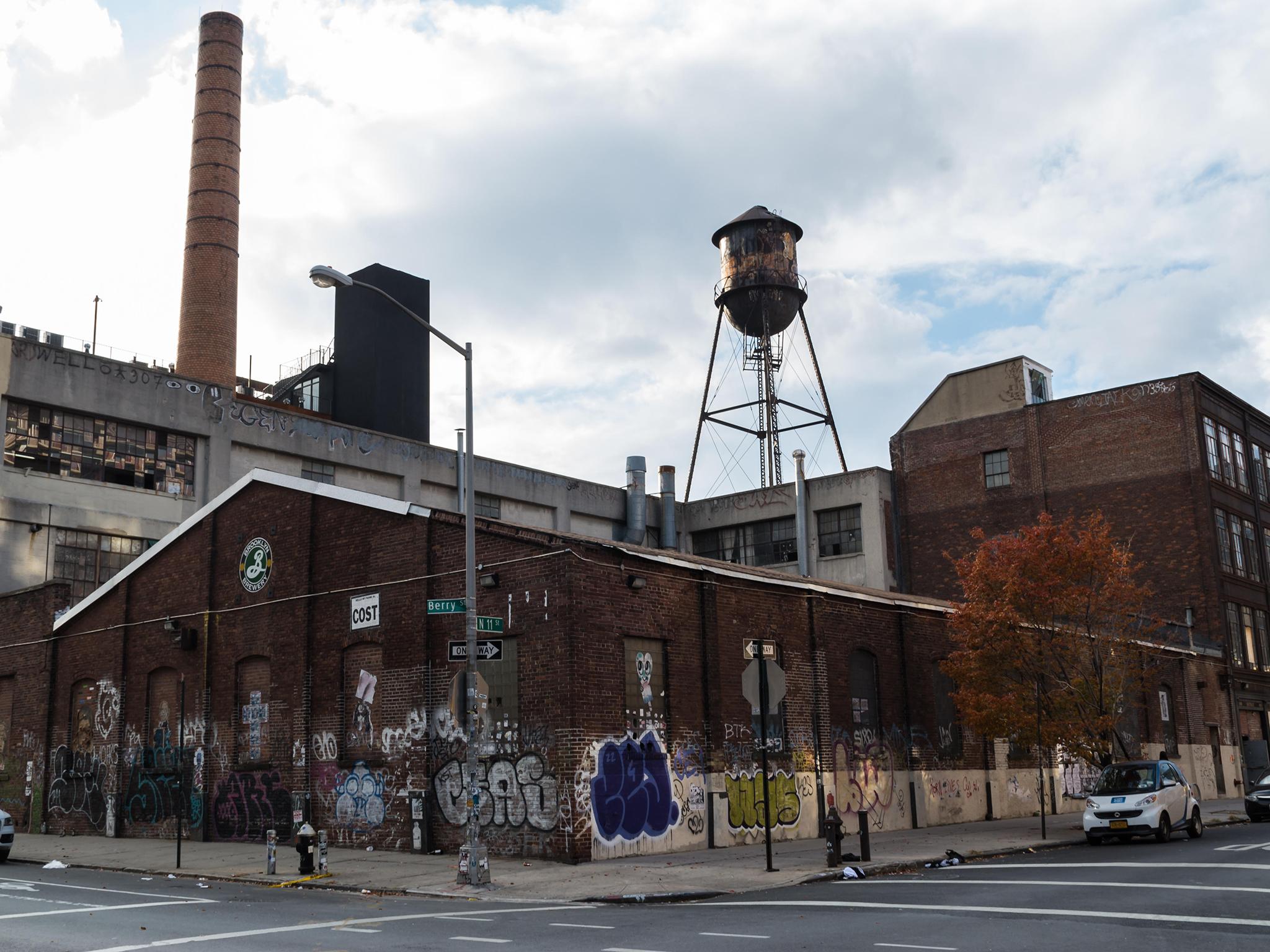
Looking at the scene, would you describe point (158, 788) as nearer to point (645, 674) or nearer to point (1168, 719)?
point (645, 674)

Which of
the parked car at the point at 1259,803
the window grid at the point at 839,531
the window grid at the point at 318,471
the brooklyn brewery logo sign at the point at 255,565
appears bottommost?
the parked car at the point at 1259,803

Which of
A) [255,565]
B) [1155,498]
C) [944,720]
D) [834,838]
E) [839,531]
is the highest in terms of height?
[839,531]

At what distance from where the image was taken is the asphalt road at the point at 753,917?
11.5 m

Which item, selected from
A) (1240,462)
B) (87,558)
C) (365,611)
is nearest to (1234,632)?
(1240,462)

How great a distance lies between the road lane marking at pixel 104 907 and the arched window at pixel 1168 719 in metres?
33.7

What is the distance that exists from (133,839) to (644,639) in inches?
566

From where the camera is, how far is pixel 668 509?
56.0 meters

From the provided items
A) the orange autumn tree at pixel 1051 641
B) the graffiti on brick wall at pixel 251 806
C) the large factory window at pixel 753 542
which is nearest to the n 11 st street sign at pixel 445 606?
the graffiti on brick wall at pixel 251 806

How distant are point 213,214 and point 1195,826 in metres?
43.0

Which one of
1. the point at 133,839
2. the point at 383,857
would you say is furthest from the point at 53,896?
the point at 133,839

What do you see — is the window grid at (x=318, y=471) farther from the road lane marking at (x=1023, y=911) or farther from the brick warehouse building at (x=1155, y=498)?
the road lane marking at (x=1023, y=911)

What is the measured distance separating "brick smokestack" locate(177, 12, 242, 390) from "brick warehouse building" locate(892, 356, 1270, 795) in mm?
29256

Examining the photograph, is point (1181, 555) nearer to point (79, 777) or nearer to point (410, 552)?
point (410, 552)

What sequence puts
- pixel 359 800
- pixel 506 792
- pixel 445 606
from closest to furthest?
1. pixel 445 606
2. pixel 506 792
3. pixel 359 800
